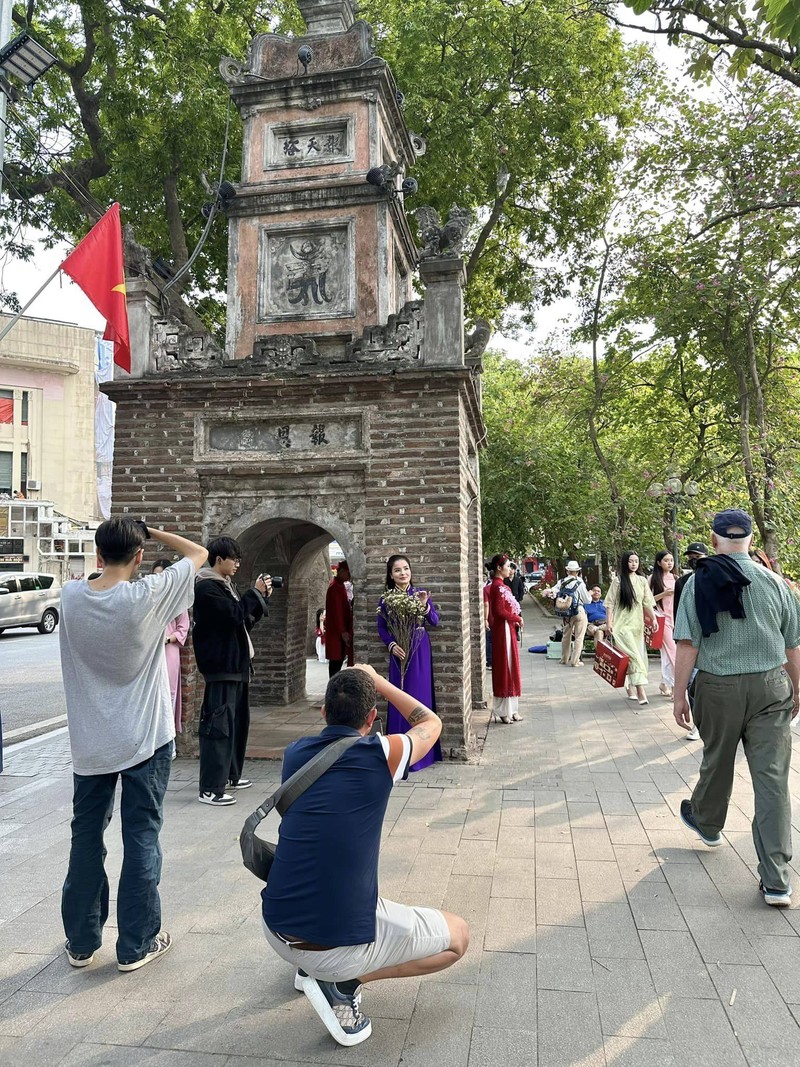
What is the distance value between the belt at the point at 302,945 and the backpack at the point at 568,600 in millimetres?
11130

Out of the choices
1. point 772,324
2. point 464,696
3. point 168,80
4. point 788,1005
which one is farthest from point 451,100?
point 788,1005

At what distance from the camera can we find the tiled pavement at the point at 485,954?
2566 millimetres

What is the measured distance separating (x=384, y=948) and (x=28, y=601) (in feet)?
65.5

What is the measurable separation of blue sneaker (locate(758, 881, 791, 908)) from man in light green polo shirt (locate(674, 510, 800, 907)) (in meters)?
0.02

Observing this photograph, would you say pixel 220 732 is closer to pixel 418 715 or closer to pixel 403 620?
pixel 403 620

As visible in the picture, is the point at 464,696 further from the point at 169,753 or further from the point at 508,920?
the point at 169,753

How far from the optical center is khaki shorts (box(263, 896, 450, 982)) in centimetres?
249

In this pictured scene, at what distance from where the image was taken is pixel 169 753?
10.8 ft

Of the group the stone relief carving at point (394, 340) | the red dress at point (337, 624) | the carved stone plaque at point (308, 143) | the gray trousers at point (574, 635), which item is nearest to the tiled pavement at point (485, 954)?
the red dress at point (337, 624)

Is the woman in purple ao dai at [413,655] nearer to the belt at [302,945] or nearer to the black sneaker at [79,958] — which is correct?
the black sneaker at [79,958]

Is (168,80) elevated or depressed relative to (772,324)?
elevated

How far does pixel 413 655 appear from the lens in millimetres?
6398

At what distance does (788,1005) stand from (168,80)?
12842 mm

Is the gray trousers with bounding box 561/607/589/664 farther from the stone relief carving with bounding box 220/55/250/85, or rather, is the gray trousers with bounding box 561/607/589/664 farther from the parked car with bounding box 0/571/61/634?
the parked car with bounding box 0/571/61/634
